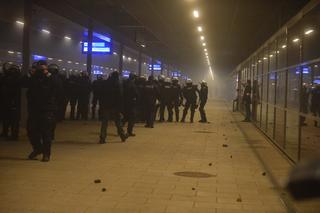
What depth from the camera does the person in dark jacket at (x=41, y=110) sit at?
995 centimetres

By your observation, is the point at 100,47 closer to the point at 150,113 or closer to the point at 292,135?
the point at 150,113

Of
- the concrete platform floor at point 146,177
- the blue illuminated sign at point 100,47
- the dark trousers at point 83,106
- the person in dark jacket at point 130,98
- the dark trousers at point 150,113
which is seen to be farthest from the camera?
the blue illuminated sign at point 100,47

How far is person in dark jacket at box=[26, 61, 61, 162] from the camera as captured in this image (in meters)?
9.95

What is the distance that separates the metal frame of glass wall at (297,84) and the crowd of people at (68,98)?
13.0 feet

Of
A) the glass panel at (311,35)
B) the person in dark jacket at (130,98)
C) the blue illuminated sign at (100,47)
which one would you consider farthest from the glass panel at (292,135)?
the blue illuminated sign at (100,47)

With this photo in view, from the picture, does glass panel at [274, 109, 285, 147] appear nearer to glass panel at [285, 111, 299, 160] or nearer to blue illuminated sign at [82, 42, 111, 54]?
glass panel at [285, 111, 299, 160]

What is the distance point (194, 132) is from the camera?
1767 cm

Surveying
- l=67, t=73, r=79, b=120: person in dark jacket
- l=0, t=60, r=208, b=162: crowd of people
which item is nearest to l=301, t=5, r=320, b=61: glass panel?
l=0, t=60, r=208, b=162: crowd of people

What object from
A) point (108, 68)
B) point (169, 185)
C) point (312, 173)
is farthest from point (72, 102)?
point (108, 68)

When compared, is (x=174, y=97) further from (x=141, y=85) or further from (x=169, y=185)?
(x=169, y=185)

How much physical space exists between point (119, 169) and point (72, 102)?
39.0 feet

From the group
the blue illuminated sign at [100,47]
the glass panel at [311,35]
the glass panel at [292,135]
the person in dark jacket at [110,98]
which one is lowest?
the glass panel at [292,135]

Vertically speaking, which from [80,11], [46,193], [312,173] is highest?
[80,11]

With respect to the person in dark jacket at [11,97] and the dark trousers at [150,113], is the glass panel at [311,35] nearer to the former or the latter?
the person in dark jacket at [11,97]
